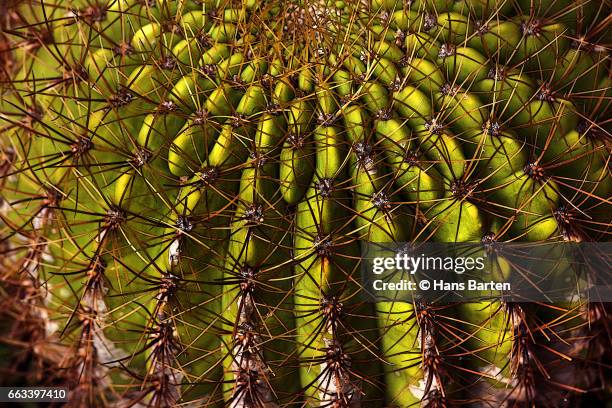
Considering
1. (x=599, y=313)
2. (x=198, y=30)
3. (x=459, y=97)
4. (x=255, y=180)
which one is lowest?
(x=599, y=313)

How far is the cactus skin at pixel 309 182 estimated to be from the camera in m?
1.21

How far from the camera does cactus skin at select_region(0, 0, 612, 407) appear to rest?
3.98 ft

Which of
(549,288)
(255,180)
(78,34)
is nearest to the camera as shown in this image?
(255,180)

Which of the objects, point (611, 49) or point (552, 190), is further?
point (611, 49)

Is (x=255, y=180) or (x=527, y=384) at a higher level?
(x=255, y=180)

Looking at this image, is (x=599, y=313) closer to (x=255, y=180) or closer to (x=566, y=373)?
(x=566, y=373)

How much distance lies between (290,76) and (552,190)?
1.67ft

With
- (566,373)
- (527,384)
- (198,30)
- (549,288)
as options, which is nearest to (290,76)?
(198,30)

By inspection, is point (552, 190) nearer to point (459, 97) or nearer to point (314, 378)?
point (459, 97)

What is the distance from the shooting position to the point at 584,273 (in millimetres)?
1324

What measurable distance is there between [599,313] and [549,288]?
0.18m

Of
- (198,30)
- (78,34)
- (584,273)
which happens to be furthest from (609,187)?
(78,34)

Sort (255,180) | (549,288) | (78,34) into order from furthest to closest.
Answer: (78,34)
(549,288)
(255,180)

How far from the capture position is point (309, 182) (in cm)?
123
